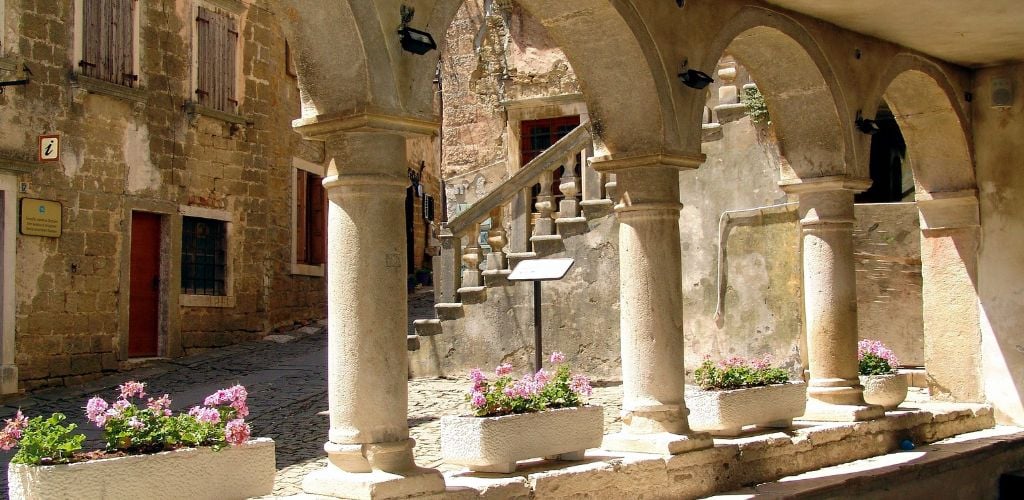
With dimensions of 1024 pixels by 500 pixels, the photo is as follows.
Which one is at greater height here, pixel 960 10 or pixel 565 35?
pixel 960 10

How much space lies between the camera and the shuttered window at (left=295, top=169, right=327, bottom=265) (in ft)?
52.1

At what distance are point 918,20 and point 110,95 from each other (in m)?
8.59

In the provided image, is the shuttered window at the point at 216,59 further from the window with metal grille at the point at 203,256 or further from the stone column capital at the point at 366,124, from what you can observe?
the stone column capital at the point at 366,124

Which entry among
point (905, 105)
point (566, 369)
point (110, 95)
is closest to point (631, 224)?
point (566, 369)

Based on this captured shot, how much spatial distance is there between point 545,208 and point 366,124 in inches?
250

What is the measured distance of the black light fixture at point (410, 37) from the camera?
171 inches

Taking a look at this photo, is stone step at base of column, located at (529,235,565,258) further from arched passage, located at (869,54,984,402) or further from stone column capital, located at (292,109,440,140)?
stone column capital, located at (292,109,440,140)

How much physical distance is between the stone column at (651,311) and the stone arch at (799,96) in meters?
1.39

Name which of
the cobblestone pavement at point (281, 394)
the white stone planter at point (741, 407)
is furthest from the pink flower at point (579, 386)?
the cobblestone pavement at point (281, 394)

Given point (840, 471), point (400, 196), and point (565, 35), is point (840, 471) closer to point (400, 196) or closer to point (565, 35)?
point (565, 35)

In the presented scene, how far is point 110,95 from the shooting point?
482 inches

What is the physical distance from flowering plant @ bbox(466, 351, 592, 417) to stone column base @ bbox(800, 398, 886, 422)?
2.36 m

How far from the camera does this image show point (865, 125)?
764cm

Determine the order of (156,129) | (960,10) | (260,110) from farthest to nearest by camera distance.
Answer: (260,110), (156,129), (960,10)
